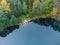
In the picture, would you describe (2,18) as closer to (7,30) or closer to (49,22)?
(7,30)

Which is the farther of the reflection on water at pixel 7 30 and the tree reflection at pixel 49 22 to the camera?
the tree reflection at pixel 49 22

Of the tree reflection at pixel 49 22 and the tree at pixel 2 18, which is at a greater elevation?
the tree at pixel 2 18

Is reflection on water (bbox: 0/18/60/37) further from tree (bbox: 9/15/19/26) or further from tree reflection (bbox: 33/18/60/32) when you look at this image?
tree (bbox: 9/15/19/26)

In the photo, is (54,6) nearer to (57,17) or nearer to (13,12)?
(57,17)

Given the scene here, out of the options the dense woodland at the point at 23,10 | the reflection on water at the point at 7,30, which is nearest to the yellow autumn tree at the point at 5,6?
the dense woodland at the point at 23,10

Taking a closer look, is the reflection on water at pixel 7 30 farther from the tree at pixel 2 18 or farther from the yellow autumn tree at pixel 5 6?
the yellow autumn tree at pixel 5 6

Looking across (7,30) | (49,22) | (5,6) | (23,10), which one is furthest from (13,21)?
(49,22)

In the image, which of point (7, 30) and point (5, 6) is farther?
point (5, 6)
